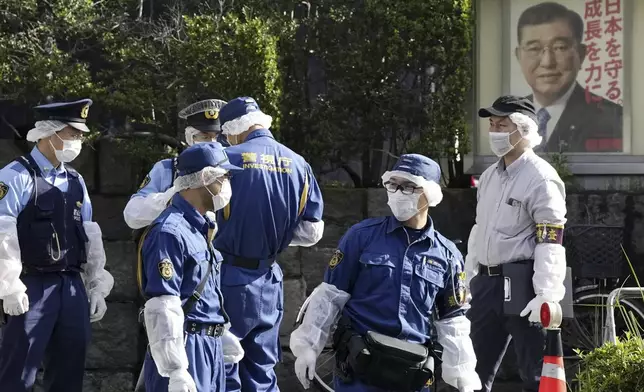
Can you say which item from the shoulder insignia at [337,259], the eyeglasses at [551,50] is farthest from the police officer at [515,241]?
the eyeglasses at [551,50]

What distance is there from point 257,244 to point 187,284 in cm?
147

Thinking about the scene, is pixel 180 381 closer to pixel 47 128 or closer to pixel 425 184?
pixel 425 184

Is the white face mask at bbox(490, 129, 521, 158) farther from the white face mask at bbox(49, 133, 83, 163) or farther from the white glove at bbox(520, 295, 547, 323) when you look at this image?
the white face mask at bbox(49, 133, 83, 163)

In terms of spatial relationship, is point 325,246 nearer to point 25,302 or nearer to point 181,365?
point 25,302

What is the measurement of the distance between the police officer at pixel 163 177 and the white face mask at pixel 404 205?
1.44m

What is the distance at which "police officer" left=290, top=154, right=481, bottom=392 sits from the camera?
18.2ft

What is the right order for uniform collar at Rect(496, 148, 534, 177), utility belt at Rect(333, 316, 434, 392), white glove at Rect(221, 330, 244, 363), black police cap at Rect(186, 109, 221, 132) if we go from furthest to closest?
1. black police cap at Rect(186, 109, 221, 132)
2. uniform collar at Rect(496, 148, 534, 177)
3. white glove at Rect(221, 330, 244, 363)
4. utility belt at Rect(333, 316, 434, 392)

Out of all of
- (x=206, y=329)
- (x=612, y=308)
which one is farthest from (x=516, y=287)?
(x=206, y=329)

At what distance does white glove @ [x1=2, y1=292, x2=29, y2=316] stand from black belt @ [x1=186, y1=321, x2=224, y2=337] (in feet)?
5.68

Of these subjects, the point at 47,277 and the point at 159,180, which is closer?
the point at 47,277

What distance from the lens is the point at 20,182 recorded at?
686cm

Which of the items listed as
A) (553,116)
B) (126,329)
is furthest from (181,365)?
(553,116)

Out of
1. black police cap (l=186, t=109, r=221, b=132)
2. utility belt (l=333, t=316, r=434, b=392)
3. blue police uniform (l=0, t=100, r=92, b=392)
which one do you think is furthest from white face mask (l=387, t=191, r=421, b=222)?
blue police uniform (l=0, t=100, r=92, b=392)

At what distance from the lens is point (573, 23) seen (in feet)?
31.3
